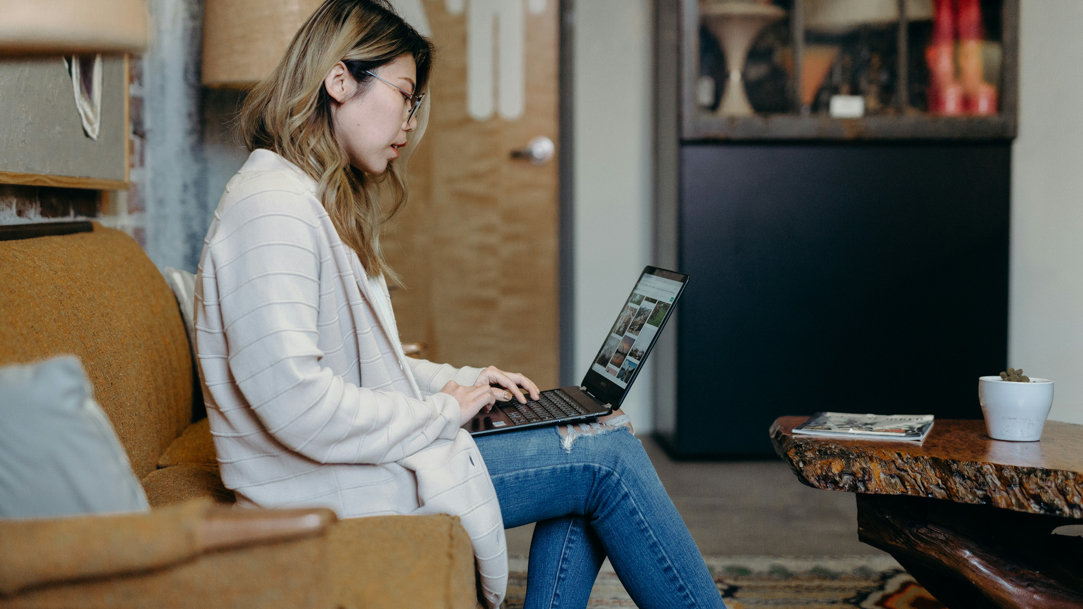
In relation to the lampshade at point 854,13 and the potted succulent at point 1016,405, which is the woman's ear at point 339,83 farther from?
the lampshade at point 854,13

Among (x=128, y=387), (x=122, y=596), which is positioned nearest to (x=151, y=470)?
(x=128, y=387)

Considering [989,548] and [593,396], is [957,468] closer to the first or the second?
[989,548]

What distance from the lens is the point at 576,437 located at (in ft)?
4.20

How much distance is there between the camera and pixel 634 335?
4.87 ft

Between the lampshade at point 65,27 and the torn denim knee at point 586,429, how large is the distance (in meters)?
0.79

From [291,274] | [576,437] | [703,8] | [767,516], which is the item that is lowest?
[767,516]

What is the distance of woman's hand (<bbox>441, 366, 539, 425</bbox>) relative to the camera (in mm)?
1286

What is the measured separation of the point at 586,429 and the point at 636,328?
25cm

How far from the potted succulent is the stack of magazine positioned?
0.31ft

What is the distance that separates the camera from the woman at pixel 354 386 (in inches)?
41.6

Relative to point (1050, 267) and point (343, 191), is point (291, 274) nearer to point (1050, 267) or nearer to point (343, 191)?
point (343, 191)

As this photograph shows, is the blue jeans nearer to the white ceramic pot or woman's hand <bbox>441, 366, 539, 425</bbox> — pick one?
woman's hand <bbox>441, 366, 539, 425</bbox>

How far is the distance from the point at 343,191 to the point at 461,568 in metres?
0.52

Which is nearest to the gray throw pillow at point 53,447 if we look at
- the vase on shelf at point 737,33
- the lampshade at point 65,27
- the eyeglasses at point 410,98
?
the lampshade at point 65,27
